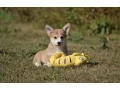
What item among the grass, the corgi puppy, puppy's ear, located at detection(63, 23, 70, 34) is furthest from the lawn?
puppy's ear, located at detection(63, 23, 70, 34)

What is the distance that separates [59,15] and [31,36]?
1.17 m

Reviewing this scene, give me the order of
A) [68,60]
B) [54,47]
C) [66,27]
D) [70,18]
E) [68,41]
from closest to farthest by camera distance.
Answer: [68,60]
[54,47]
[66,27]
[68,41]
[70,18]

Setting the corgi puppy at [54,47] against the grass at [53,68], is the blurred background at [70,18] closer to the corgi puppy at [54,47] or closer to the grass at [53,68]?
the grass at [53,68]

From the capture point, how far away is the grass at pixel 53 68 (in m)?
7.66

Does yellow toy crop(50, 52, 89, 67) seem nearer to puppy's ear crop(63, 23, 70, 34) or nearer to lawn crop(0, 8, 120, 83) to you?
lawn crop(0, 8, 120, 83)

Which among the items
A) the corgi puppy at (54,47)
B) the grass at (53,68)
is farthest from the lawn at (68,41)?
the corgi puppy at (54,47)

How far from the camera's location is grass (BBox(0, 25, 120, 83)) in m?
7.66

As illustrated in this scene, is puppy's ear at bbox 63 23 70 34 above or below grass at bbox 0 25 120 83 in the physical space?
above

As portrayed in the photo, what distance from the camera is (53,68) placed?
26.2 ft

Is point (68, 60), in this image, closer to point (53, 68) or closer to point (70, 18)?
point (53, 68)

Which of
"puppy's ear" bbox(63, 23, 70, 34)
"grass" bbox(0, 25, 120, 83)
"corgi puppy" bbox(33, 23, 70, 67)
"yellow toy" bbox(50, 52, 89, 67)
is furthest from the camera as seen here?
"puppy's ear" bbox(63, 23, 70, 34)

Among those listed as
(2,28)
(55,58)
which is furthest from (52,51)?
(2,28)

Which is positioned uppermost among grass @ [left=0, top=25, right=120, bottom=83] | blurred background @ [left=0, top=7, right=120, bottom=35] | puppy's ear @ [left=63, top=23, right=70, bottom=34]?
blurred background @ [left=0, top=7, right=120, bottom=35]

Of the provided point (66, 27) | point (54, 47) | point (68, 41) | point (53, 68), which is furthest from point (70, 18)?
point (53, 68)
